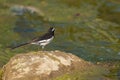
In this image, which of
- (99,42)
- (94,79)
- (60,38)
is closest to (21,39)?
(60,38)

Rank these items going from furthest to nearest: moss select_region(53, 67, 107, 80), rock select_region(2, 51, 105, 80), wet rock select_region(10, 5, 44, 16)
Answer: wet rock select_region(10, 5, 44, 16)
moss select_region(53, 67, 107, 80)
rock select_region(2, 51, 105, 80)

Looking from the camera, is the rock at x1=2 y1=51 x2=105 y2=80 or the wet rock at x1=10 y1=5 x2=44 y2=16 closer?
the rock at x1=2 y1=51 x2=105 y2=80

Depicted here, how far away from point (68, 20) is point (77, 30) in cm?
260

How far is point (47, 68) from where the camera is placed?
2036cm

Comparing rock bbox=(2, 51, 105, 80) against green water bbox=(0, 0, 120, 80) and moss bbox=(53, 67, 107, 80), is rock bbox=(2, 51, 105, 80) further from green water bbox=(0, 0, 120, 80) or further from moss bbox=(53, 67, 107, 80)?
green water bbox=(0, 0, 120, 80)

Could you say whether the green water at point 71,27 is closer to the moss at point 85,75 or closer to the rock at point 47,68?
the rock at point 47,68

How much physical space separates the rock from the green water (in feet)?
14.2

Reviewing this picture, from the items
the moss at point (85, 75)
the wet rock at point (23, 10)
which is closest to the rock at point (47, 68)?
the moss at point (85, 75)

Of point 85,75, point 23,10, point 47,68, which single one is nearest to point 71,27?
point 23,10

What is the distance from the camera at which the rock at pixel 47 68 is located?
797 inches

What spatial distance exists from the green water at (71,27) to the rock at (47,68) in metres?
4.32

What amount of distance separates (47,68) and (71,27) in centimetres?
1574

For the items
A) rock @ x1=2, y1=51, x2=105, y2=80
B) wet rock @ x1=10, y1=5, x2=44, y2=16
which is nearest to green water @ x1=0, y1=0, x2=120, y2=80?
wet rock @ x1=10, y1=5, x2=44, y2=16

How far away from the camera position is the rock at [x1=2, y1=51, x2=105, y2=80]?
797 inches
